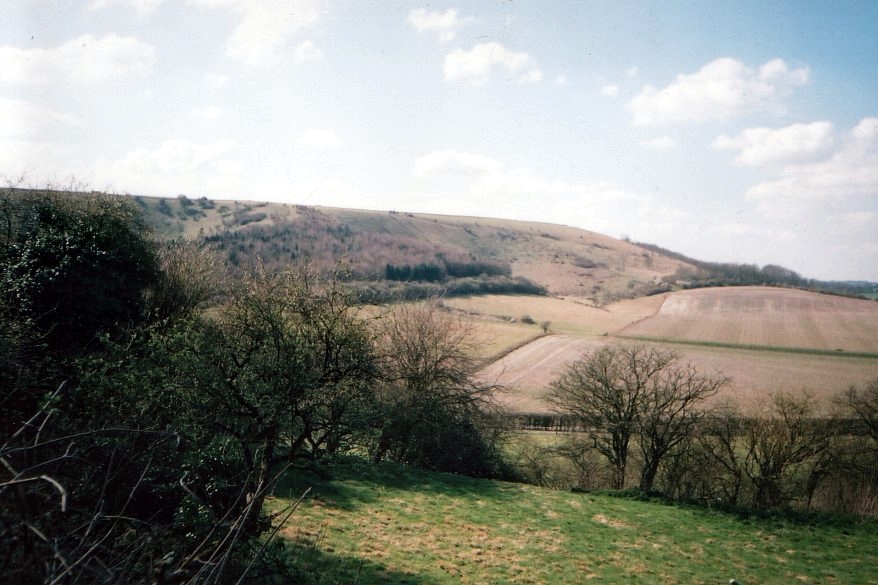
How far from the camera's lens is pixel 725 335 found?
65875 millimetres

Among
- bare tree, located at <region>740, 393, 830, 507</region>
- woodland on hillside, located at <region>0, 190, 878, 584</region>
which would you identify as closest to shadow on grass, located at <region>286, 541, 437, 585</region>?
woodland on hillside, located at <region>0, 190, 878, 584</region>

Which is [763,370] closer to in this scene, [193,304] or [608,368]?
[608,368]

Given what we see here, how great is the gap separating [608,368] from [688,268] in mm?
97564

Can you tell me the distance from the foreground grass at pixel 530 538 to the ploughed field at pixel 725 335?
33.3 ft

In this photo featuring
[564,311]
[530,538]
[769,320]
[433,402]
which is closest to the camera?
[530,538]

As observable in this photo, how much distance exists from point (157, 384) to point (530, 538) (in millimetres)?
13190

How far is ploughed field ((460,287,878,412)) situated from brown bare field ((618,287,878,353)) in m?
0.12

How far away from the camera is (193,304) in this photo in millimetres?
25688

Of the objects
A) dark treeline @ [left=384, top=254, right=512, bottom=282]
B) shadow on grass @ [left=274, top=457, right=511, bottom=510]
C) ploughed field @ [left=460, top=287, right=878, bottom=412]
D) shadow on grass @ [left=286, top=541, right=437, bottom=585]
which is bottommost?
shadow on grass @ [left=274, top=457, right=511, bottom=510]

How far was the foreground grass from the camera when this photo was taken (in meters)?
13.8

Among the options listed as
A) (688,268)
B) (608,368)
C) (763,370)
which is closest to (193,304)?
(608,368)

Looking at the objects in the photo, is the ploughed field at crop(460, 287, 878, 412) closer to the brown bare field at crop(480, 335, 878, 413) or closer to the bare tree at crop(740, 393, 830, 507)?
the brown bare field at crop(480, 335, 878, 413)

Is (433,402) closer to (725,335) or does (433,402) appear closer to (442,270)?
(725,335)

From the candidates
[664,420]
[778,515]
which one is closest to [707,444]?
[664,420]
